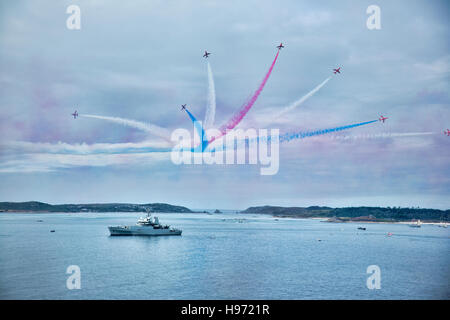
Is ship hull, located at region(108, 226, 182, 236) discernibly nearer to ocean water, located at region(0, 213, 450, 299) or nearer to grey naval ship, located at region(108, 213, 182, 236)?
grey naval ship, located at region(108, 213, 182, 236)

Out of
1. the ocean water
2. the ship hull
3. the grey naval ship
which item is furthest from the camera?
the grey naval ship

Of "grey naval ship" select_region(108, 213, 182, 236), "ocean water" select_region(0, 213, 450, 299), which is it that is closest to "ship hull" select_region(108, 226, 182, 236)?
"grey naval ship" select_region(108, 213, 182, 236)

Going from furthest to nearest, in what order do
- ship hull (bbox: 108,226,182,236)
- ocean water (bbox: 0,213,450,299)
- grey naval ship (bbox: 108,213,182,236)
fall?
grey naval ship (bbox: 108,213,182,236)
ship hull (bbox: 108,226,182,236)
ocean water (bbox: 0,213,450,299)

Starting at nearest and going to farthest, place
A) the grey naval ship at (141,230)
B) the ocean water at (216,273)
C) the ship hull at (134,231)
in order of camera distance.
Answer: the ocean water at (216,273) → the ship hull at (134,231) → the grey naval ship at (141,230)

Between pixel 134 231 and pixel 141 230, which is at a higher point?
pixel 141 230

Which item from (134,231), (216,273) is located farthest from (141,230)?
(216,273)

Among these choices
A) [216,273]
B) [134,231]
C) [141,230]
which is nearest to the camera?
[216,273]

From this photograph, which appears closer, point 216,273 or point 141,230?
point 216,273

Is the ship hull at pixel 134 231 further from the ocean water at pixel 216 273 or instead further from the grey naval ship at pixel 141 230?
the ocean water at pixel 216 273

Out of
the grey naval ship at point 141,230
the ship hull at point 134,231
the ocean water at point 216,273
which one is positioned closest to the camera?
the ocean water at point 216,273

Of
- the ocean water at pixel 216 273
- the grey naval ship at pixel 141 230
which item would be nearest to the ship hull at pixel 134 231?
the grey naval ship at pixel 141 230

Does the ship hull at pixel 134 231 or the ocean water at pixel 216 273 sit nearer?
the ocean water at pixel 216 273

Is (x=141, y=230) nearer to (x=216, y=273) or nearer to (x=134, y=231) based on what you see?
(x=134, y=231)
